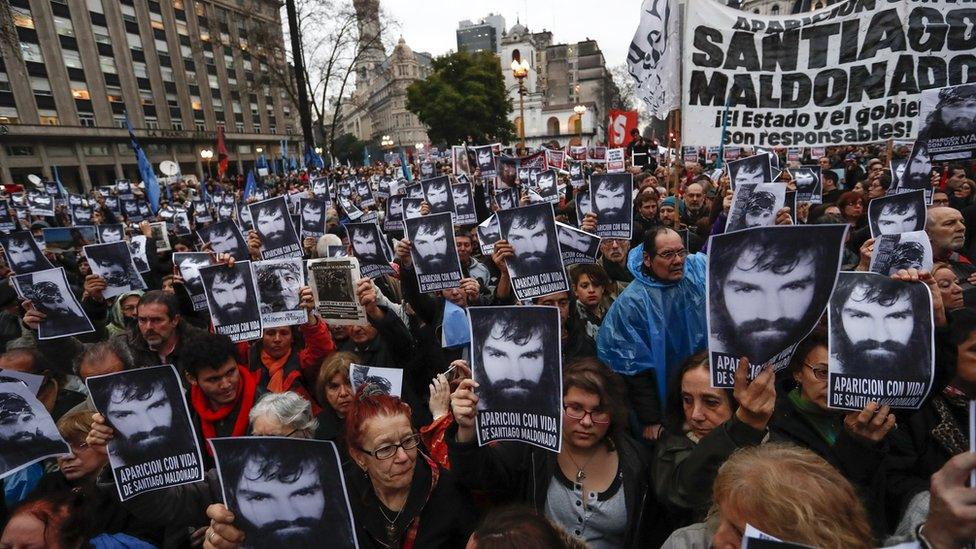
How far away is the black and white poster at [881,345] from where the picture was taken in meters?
1.95

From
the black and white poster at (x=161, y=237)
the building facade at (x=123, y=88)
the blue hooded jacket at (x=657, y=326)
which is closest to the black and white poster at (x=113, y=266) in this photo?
the black and white poster at (x=161, y=237)

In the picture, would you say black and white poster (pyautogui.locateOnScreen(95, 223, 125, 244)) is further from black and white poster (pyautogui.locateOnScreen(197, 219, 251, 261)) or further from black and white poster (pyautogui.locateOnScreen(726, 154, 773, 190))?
black and white poster (pyautogui.locateOnScreen(726, 154, 773, 190))

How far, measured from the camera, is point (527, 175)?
1016cm

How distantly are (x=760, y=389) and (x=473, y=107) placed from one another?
163 feet

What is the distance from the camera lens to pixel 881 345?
2.02m

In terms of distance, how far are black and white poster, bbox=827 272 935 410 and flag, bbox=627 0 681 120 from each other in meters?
4.25

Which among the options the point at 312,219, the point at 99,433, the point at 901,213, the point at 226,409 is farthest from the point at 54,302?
the point at 901,213

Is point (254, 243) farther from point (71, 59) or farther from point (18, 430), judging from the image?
point (71, 59)

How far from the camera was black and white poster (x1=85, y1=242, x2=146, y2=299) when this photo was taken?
5.14 m

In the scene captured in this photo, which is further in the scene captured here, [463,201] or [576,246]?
[463,201]

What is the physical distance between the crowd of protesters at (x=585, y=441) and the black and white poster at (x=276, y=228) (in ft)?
5.70

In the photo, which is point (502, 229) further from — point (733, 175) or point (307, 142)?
point (307, 142)

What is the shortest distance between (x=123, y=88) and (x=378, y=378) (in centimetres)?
5841

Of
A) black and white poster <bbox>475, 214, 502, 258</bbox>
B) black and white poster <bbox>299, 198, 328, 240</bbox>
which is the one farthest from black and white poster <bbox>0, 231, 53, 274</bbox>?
black and white poster <bbox>475, 214, 502, 258</bbox>
